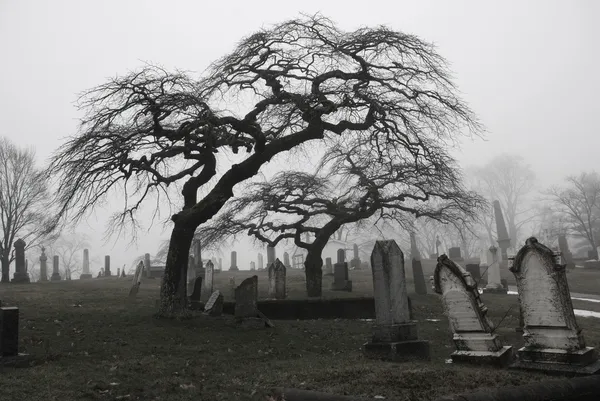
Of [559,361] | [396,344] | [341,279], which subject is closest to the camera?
[559,361]

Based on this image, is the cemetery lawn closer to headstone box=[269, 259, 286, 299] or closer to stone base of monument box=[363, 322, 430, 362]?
stone base of monument box=[363, 322, 430, 362]

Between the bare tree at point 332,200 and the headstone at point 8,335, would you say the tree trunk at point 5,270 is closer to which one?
the bare tree at point 332,200

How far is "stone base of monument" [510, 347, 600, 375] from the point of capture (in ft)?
19.4

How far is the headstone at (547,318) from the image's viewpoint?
6.18 metres

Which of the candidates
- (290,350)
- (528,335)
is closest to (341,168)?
(290,350)

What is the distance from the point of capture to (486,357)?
677 cm

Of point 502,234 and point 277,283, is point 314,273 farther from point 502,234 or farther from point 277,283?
point 502,234

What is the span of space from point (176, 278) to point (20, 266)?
67.7 feet

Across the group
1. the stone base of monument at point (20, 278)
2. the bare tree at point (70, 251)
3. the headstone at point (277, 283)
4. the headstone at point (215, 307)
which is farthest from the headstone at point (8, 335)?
the bare tree at point (70, 251)

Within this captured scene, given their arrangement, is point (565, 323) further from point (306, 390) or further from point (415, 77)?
point (415, 77)

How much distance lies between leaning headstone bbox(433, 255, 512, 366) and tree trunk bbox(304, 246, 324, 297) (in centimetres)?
1159

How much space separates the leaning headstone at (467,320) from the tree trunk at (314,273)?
1159 centimetres

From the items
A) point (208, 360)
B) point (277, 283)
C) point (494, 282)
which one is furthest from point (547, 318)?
point (494, 282)

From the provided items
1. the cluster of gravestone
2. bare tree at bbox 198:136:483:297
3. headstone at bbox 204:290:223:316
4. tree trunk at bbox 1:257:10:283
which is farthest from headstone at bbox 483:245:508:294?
tree trunk at bbox 1:257:10:283
